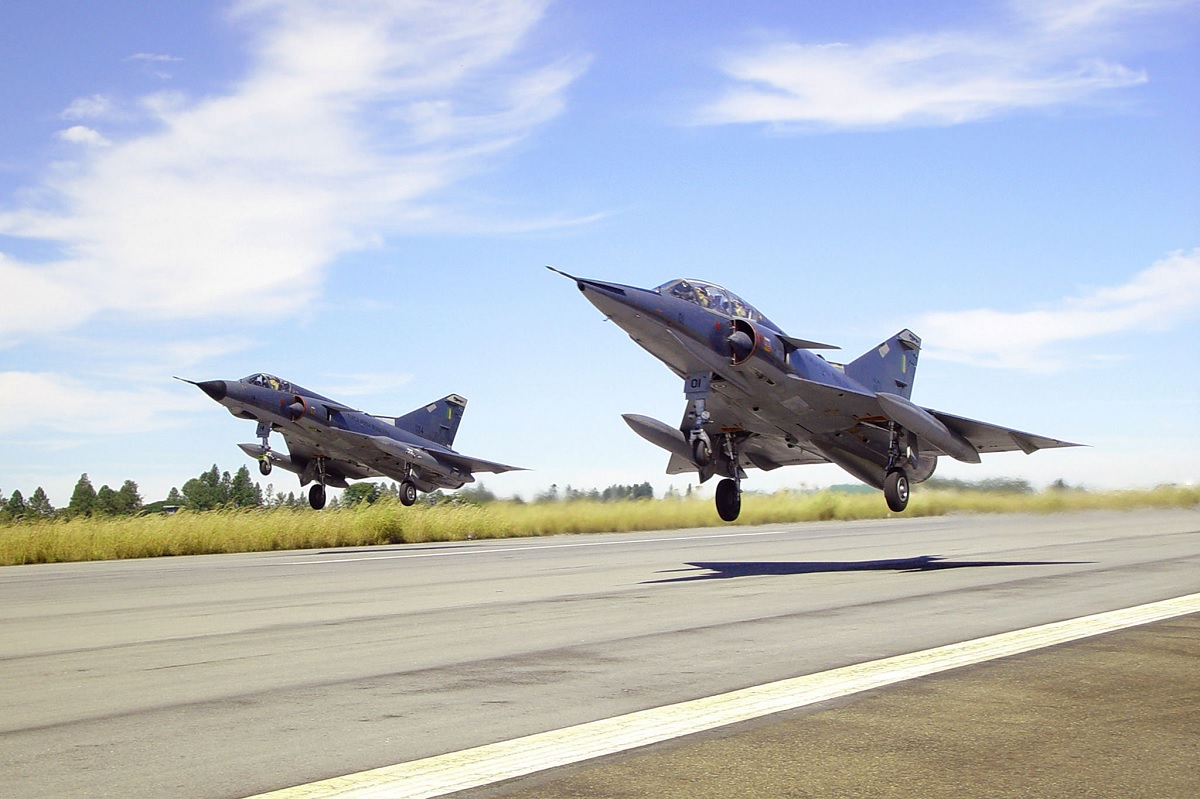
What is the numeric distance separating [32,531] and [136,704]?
100ft

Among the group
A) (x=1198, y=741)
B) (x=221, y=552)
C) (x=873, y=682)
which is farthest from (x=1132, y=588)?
(x=221, y=552)

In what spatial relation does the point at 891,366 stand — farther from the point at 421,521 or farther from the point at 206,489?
the point at 206,489

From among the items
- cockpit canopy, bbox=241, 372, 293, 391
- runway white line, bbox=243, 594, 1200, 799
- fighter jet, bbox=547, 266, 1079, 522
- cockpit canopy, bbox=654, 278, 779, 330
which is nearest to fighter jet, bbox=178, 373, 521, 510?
cockpit canopy, bbox=241, 372, 293, 391

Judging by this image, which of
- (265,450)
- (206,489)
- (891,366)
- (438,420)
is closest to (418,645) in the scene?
(891,366)

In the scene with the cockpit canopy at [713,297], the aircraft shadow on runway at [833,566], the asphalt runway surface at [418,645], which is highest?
→ the cockpit canopy at [713,297]

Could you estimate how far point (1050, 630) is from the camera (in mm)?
10297

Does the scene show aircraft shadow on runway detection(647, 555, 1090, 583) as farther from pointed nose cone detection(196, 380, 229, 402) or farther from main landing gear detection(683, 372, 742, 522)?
pointed nose cone detection(196, 380, 229, 402)

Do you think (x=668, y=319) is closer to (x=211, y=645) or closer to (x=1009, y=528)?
(x=211, y=645)

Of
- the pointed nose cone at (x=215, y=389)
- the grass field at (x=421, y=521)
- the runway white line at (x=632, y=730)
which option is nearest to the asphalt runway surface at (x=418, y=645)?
the runway white line at (x=632, y=730)

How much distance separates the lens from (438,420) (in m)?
53.2

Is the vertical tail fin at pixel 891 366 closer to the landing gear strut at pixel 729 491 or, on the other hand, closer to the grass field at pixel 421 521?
the landing gear strut at pixel 729 491

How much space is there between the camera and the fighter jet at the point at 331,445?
4397cm

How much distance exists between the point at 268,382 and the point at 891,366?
27.7m

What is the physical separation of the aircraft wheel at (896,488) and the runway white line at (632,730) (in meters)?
13.9
